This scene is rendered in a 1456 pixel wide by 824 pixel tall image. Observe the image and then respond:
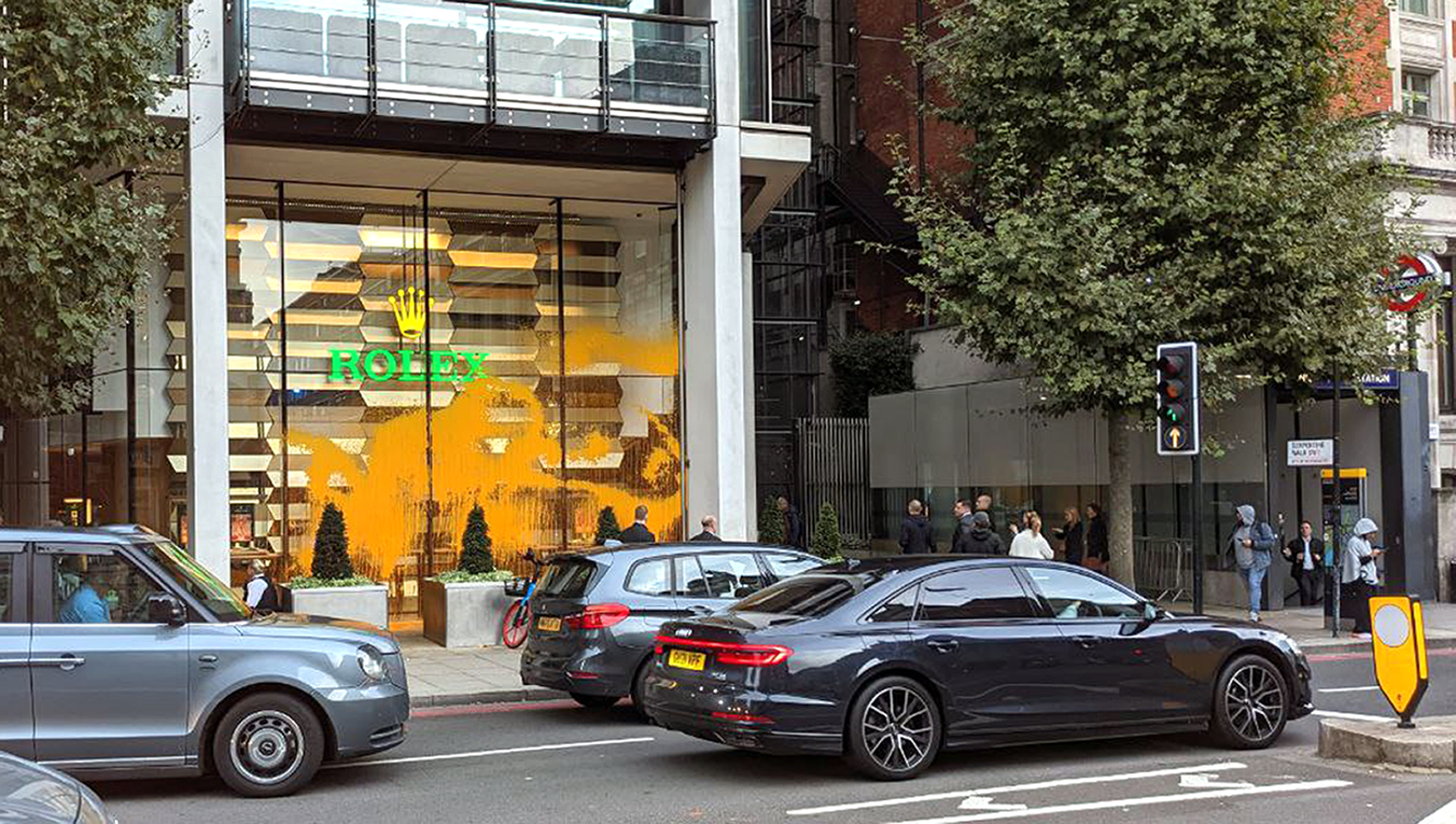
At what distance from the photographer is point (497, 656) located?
58.1 feet

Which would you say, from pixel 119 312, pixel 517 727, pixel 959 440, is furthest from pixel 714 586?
pixel 959 440

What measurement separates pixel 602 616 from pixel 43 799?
8340 millimetres

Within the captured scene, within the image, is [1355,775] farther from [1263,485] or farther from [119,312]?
[1263,485]

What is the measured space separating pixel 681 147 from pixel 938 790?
44.2ft

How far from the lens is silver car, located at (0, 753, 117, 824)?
4.07 metres

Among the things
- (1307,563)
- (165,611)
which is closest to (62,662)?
(165,611)

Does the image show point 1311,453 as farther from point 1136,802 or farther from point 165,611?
point 165,611

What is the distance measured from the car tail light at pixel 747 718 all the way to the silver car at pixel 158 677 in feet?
7.65

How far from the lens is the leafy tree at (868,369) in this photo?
34125 millimetres

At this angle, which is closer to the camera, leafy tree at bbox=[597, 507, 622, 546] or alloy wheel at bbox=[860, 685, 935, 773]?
alloy wheel at bbox=[860, 685, 935, 773]

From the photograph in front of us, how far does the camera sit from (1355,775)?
988 centimetres

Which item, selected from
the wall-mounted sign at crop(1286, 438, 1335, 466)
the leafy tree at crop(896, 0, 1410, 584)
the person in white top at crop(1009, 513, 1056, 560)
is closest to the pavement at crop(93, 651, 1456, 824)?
the person in white top at crop(1009, 513, 1056, 560)

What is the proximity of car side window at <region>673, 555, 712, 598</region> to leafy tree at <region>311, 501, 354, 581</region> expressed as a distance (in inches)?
301

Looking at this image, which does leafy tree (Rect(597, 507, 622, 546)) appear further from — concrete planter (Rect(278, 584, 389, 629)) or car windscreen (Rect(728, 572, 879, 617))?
car windscreen (Rect(728, 572, 879, 617))
